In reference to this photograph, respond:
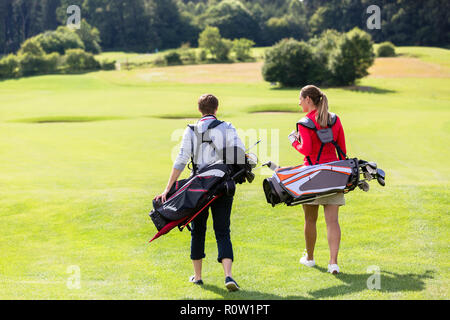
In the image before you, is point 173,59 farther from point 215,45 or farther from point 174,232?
point 174,232

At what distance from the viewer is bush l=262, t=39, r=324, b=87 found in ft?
218

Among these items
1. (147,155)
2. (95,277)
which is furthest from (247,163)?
(147,155)

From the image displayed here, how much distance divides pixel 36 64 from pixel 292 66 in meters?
40.5

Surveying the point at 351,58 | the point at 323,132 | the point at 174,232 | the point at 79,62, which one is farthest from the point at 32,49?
the point at 323,132

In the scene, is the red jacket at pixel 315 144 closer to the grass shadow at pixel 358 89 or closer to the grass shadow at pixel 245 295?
the grass shadow at pixel 245 295

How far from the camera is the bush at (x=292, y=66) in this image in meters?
66.3

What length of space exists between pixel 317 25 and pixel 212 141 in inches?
4834

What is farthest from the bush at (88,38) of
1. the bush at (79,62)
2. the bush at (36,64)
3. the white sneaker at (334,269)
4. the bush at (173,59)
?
the white sneaker at (334,269)

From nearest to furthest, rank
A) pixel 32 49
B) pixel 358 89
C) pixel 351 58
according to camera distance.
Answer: pixel 358 89, pixel 351 58, pixel 32 49

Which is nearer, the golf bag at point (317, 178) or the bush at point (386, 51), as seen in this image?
the golf bag at point (317, 178)

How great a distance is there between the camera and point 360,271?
23.3 feet

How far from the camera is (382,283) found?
Answer: 646cm

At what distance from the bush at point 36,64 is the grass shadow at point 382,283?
8057cm
